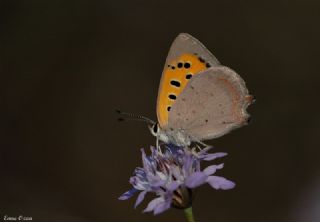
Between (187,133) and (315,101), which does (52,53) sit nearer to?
(315,101)

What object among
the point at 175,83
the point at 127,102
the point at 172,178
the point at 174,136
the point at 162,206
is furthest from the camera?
the point at 127,102

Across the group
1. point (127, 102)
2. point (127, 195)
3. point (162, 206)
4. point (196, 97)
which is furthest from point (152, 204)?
point (127, 102)

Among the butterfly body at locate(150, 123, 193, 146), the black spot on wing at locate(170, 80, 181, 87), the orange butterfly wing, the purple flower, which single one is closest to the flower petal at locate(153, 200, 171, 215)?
the purple flower

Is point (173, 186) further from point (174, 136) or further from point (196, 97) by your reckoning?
point (196, 97)

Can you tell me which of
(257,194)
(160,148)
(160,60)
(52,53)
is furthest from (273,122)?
(160,148)

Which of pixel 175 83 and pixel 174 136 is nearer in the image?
pixel 174 136

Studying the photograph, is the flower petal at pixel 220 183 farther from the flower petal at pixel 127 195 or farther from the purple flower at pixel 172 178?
the flower petal at pixel 127 195

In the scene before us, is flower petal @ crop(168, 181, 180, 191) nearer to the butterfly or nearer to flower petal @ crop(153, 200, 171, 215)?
flower petal @ crop(153, 200, 171, 215)
